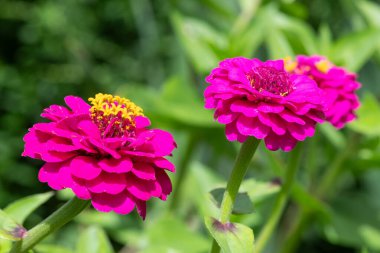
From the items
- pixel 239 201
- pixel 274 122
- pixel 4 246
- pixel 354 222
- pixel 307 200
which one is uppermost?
pixel 274 122

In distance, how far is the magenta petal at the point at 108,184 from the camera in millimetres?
498

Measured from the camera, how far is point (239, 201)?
2.02 ft

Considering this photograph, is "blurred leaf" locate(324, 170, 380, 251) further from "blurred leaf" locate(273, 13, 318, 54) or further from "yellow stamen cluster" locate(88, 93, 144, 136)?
"yellow stamen cluster" locate(88, 93, 144, 136)

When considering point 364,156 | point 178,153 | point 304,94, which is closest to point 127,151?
point 304,94

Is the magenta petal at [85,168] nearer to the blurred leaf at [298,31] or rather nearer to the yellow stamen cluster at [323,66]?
the yellow stamen cluster at [323,66]

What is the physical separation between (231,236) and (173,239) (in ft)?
1.55

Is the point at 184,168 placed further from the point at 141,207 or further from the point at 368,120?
the point at 141,207

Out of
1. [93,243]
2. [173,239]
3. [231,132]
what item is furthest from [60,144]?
[173,239]

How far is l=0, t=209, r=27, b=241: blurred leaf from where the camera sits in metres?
0.54

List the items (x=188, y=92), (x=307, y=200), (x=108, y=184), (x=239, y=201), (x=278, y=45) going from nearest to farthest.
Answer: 1. (x=108, y=184)
2. (x=239, y=201)
3. (x=307, y=200)
4. (x=278, y=45)
5. (x=188, y=92)

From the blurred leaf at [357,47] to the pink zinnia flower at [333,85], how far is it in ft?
1.29

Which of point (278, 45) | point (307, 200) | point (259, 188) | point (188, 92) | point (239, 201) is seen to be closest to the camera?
point (239, 201)

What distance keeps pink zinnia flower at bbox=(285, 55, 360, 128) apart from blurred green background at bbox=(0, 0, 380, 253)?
0.35 ft

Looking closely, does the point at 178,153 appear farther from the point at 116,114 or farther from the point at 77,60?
the point at 116,114
